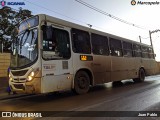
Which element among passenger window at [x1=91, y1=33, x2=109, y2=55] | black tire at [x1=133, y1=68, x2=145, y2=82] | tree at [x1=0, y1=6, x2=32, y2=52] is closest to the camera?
passenger window at [x1=91, y1=33, x2=109, y2=55]

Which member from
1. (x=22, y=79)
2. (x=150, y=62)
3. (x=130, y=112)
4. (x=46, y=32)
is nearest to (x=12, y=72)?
(x=22, y=79)

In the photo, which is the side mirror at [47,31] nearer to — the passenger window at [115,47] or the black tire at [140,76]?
the passenger window at [115,47]

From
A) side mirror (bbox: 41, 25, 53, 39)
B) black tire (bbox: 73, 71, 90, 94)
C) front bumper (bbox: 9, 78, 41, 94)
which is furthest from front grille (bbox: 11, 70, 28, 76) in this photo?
black tire (bbox: 73, 71, 90, 94)

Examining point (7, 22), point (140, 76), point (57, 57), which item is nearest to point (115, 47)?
point (140, 76)

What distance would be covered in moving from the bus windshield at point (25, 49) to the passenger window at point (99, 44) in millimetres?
3626

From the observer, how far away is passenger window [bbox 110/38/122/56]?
41.7 ft

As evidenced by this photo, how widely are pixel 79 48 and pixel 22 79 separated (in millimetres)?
3111

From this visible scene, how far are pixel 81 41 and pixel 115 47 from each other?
12.0ft

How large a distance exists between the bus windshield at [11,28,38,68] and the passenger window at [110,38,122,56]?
5.56m

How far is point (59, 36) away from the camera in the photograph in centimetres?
893

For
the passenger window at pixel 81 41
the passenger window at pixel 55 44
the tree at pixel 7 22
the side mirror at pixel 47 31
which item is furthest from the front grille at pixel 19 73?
the tree at pixel 7 22

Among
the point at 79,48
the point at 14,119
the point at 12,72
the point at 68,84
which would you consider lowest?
the point at 14,119

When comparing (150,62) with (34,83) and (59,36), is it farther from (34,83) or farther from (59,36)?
(34,83)

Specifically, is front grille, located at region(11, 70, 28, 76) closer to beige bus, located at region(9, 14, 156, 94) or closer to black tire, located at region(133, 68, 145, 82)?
beige bus, located at region(9, 14, 156, 94)
